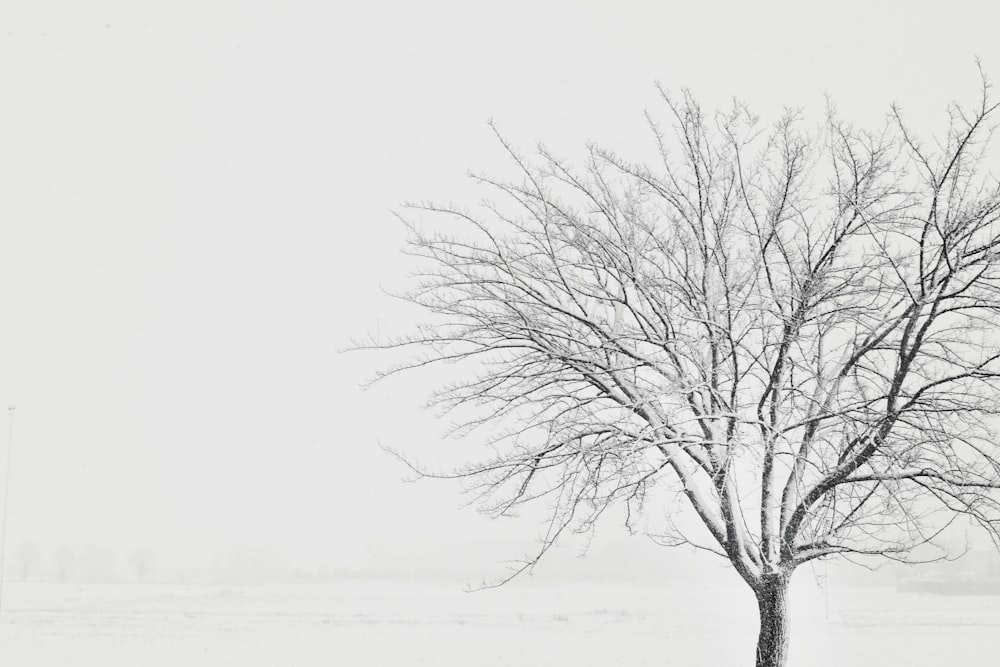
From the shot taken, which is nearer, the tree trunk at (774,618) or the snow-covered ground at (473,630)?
the tree trunk at (774,618)

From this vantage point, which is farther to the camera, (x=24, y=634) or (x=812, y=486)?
(x=24, y=634)

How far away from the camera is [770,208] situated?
10.0m

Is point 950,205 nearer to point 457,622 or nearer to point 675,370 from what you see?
point 675,370

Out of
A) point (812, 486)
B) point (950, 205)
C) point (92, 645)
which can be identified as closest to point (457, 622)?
point (92, 645)

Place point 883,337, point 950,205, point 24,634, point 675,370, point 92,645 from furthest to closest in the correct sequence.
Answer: point 24,634
point 92,645
point 675,370
point 883,337
point 950,205

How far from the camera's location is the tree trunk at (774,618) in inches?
392

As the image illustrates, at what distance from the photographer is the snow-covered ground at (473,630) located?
71.6ft

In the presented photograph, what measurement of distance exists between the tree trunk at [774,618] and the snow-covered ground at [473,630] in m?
6.84

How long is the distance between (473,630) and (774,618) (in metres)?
Result: 21.5

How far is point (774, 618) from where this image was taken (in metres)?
9.98

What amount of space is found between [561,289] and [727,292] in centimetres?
188

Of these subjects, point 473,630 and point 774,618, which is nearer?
point 774,618

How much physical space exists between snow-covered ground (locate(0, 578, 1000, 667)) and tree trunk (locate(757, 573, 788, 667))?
6.84m

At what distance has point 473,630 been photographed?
30078 mm
